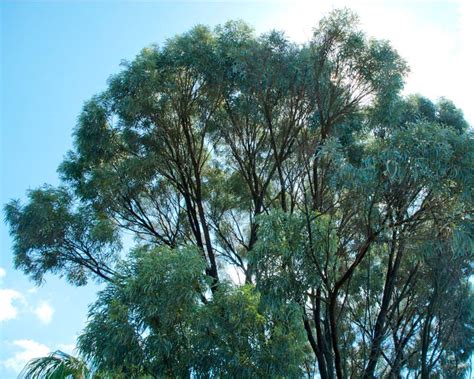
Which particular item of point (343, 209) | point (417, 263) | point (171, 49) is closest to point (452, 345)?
point (417, 263)

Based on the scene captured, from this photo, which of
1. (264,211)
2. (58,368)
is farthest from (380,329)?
(58,368)

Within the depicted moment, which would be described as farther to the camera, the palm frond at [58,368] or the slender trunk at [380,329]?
the slender trunk at [380,329]

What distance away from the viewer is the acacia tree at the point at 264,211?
771 centimetres

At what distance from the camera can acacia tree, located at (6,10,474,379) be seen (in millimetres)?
7707

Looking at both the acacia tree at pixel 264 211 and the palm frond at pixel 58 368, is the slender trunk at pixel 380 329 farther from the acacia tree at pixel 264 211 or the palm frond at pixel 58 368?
the palm frond at pixel 58 368

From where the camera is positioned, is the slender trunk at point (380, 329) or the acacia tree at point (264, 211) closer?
the acacia tree at point (264, 211)

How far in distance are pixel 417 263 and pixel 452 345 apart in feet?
7.23

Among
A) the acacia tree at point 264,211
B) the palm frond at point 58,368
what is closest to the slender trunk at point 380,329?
the acacia tree at point 264,211

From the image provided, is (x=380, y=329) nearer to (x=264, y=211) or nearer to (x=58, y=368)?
(x=264, y=211)

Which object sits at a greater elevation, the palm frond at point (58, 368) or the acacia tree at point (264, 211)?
the acacia tree at point (264, 211)

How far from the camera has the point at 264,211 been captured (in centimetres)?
1117

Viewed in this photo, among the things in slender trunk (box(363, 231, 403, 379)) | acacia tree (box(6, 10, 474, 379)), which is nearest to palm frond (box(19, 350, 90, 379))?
acacia tree (box(6, 10, 474, 379))

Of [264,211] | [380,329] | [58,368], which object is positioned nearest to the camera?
[58,368]

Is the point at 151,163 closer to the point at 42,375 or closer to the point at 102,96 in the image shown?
the point at 102,96
